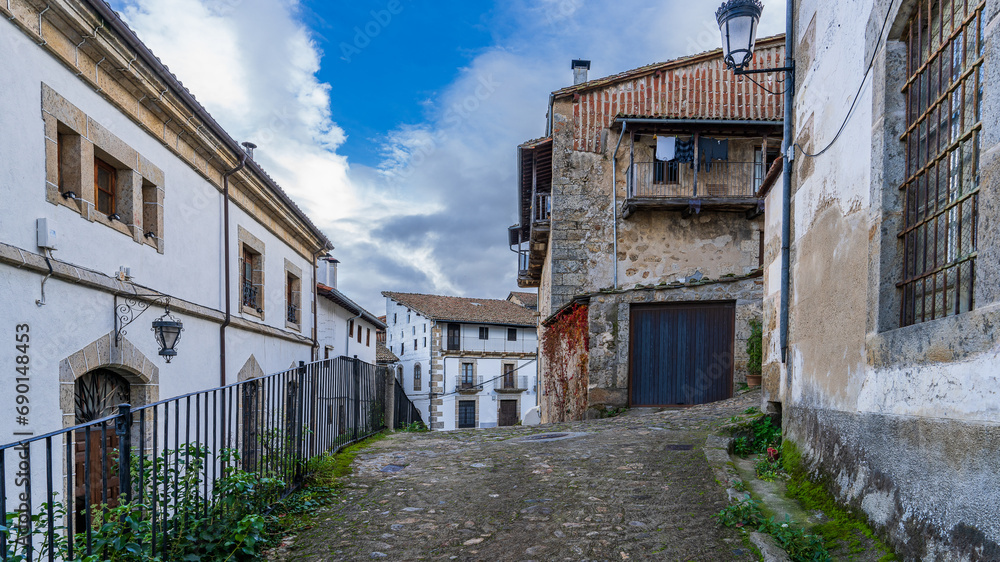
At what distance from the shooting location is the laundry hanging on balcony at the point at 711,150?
14.7 meters

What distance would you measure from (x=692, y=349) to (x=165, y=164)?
8306 millimetres

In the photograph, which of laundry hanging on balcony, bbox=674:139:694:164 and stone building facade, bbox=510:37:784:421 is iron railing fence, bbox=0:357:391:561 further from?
laundry hanging on balcony, bbox=674:139:694:164

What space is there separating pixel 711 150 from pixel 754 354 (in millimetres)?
6186

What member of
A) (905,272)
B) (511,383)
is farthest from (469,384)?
(905,272)

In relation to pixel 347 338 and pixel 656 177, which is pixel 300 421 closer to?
pixel 656 177

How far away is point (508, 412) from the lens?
36344mm

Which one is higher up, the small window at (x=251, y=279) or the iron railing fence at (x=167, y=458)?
the small window at (x=251, y=279)

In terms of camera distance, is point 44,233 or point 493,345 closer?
point 44,233

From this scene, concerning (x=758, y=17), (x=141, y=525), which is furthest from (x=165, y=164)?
(x=758, y=17)

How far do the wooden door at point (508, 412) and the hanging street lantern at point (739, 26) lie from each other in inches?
1265

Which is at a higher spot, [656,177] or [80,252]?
[656,177]

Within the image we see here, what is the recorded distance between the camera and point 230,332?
10523 mm

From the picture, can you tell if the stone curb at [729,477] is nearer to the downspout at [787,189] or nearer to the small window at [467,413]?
the downspout at [787,189]

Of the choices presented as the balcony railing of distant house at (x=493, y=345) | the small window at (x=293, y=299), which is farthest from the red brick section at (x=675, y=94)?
the balcony railing of distant house at (x=493, y=345)
